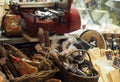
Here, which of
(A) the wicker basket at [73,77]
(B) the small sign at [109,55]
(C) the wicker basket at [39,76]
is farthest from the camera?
(B) the small sign at [109,55]

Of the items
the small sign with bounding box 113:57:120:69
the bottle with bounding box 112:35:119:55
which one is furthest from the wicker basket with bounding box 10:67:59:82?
the bottle with bounding box 112:35:119:55

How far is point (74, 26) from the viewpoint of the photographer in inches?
82.0

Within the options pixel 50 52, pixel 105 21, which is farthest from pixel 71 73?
pixel 105 21

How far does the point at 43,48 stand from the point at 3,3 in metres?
0.81

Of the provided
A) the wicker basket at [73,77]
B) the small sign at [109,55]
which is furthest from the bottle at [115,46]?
the wicker basket at [73,77]

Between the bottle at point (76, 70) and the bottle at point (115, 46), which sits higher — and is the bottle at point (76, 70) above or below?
above

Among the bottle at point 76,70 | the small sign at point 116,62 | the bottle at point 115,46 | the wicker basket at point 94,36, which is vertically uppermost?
the wicker basket at point 94,36

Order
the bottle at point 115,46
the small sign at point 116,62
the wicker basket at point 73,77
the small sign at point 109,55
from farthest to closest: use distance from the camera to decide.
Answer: the bottle at point 115,46 → the small sign at point 109,55 → the small sign at point 116,62 → the wicker basket at point 73,77

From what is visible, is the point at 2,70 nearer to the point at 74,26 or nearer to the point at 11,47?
the point at 11,47

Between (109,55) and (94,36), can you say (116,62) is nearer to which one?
(109,55)

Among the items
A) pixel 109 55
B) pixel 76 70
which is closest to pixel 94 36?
pixel 109 55

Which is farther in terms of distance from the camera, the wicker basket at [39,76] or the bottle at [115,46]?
the bottle at [115,46]

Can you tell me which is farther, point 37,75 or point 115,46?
point 115,46

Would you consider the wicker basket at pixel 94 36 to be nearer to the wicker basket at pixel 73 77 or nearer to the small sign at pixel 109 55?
the small sign at pixel 109 55
